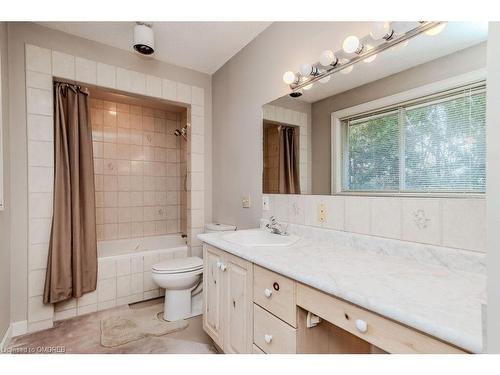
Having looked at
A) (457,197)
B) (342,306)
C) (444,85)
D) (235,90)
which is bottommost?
(342,306)

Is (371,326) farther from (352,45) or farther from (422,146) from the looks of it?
(352,45)

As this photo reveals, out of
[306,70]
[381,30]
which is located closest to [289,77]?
[306,70]

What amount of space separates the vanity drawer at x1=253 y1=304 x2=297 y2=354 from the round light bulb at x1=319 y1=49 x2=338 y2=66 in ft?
4.64

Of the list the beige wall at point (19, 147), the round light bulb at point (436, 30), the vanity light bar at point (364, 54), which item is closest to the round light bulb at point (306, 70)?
the vanity light bar at point (364, 54)

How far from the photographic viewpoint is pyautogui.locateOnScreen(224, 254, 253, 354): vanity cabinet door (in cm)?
124

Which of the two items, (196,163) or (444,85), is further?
(196,163)

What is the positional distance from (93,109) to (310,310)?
346cm

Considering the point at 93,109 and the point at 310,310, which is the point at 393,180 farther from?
the point at 93,109

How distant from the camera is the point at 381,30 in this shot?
120 centimetres

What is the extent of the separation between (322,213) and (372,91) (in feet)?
2.43

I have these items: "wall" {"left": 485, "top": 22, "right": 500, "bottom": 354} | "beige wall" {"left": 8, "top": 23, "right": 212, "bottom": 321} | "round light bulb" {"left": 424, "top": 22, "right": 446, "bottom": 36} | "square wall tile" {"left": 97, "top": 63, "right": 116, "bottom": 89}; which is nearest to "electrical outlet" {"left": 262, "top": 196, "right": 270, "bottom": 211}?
"round light bulb" {"left": 424, "top": 22, "right": 446, "bottom": 36}

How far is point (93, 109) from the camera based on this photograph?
3145 mm

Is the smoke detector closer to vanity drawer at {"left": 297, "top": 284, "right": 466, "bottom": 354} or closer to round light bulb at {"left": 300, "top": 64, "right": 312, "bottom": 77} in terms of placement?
round light bulb at {"left": 300, "top": 64, "right": 312, "bottom": 77}
